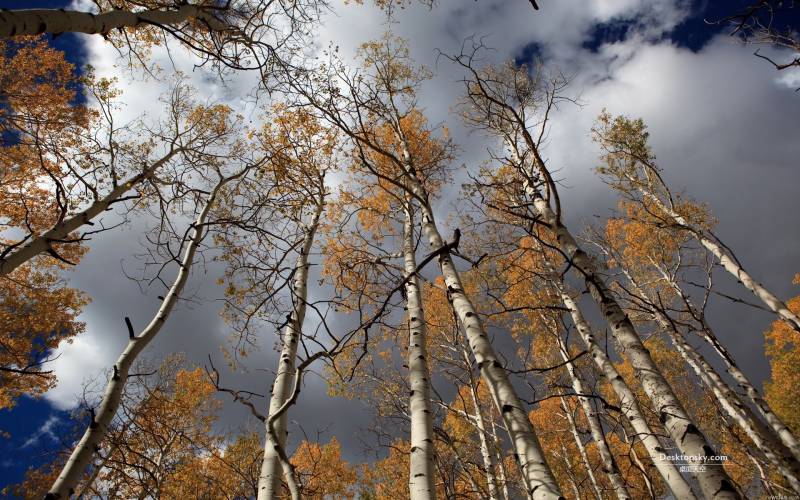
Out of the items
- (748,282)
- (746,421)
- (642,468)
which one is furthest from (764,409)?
(642,468)

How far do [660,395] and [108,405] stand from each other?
447 cm

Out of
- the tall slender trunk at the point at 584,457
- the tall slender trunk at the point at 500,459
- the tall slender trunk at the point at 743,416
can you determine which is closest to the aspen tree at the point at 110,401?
the tall slender trunk at the point at 500,459

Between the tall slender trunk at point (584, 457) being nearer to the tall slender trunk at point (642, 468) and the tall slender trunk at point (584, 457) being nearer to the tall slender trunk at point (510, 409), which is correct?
the tall slender trunk at point (642, 468)

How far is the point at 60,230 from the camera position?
4766mm

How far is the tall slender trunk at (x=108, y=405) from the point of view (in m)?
2.79

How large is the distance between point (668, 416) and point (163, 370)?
1647cm

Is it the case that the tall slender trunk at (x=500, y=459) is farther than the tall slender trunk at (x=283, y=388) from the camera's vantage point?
Yes

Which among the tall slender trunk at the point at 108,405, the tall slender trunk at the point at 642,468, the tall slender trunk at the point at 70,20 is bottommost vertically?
the tall slender trunk at the point at 642,468

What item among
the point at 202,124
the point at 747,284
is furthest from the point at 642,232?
the point at 202,124

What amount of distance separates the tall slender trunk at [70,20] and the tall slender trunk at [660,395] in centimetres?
397

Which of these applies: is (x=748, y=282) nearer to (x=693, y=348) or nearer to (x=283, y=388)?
(x=693, y=348)

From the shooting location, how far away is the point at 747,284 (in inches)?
283

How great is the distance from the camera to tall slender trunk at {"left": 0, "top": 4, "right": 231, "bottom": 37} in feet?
7.50

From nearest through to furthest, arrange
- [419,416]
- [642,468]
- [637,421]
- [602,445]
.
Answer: [642,468]
[419,416]
[637,421]
[602,445]
